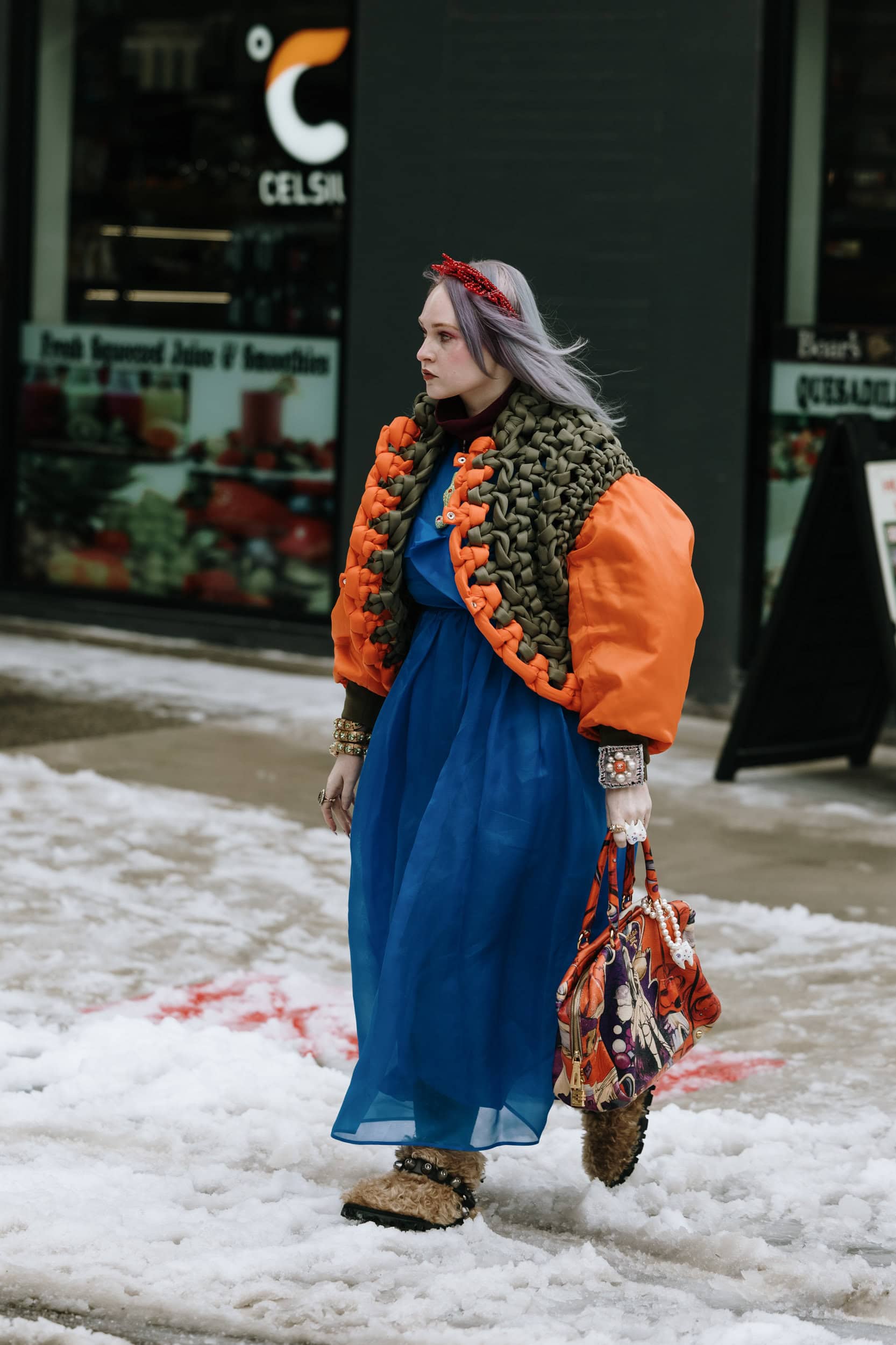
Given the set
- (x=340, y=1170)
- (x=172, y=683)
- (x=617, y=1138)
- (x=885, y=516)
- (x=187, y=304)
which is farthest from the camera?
(x=187, y=304)

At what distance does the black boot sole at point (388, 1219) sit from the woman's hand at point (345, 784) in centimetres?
75

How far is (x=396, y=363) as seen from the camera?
10039 millimetres

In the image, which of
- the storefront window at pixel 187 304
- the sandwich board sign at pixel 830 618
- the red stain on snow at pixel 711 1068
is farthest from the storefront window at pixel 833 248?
Answer: the red stain on snow at pixel 711 1068

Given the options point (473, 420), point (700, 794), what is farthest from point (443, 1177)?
point (700, 794)

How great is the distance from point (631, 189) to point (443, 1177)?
20.5 ft

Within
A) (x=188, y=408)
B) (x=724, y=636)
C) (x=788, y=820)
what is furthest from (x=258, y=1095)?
(x=188, y=408)

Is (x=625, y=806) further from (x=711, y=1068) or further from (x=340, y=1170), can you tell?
(x=711, y=1068)

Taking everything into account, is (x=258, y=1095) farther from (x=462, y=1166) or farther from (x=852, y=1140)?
(x=852, y=1140)

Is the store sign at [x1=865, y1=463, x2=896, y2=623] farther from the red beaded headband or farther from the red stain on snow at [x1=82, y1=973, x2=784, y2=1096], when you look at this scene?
the red beaded headband

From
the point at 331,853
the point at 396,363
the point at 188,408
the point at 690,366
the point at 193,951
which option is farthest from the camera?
the point at 188,408

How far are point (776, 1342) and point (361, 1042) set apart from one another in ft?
3.39

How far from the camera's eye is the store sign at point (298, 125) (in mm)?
10453

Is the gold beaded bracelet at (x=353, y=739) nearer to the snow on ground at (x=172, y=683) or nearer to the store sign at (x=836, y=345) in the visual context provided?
the snow on ground at (x=172, y=683)

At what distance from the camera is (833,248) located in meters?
9.27
